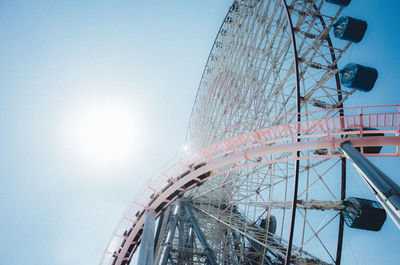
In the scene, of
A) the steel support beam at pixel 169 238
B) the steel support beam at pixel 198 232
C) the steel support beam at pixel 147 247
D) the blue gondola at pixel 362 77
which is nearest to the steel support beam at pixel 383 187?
the blue gondola at pixel 362 77

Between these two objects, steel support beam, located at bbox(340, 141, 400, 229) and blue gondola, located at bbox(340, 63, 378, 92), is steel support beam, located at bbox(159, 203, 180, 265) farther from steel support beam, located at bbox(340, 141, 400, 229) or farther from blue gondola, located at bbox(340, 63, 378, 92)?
blue gondola, located at bbox(340, 63, 378, 92)

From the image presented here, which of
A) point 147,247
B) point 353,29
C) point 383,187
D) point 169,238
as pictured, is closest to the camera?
point 383,187

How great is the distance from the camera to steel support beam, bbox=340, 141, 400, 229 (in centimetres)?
399

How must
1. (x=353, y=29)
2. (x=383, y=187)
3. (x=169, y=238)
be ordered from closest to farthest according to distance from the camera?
(x=383, y=187) → (x=353, y=29) → (x=169, y=238)

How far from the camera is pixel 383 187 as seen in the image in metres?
4.22

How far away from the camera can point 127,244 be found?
14867mm

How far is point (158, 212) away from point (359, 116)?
1094cm

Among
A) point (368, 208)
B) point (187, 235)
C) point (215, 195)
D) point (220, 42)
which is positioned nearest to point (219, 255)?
point (187, 235)

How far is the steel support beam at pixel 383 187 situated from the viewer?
157 inches

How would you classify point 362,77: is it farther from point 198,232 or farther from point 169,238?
point 169,238

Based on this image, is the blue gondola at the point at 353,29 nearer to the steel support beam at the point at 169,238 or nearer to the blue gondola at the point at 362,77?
the blue gondola at the point at 362,77

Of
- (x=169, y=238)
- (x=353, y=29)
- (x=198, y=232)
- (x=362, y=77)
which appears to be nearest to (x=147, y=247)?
(x=169, y=238)

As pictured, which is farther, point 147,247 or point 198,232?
point 198,232

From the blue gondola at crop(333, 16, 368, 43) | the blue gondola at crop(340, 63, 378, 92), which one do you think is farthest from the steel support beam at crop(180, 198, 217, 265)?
the blue gondola at crop(333, 16, 368, 43)
